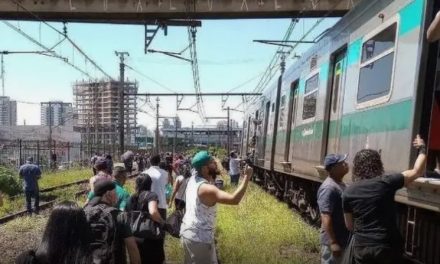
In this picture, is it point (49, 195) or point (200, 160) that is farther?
point (49, 195)

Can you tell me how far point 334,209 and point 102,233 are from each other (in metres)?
2.28

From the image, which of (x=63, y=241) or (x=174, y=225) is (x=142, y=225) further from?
(x=63, y=241)

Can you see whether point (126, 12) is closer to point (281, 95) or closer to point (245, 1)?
point (245, 1)

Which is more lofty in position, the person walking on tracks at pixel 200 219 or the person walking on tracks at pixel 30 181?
the person walking on tracks at pixel 200 219

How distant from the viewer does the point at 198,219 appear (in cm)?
579

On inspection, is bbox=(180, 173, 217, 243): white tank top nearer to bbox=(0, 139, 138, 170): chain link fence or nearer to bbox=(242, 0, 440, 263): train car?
bbox=(242, 0, 440, 263): train car

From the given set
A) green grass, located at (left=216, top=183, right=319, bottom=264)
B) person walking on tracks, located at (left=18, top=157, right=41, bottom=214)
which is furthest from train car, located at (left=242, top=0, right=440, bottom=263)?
person walking on tracks, located at (left=18, top=157, right=41, bottom=214)

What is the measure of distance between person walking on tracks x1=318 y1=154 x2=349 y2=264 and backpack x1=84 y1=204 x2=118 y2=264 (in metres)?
2.07

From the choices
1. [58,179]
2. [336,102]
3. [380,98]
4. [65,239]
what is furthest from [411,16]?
[58,179]

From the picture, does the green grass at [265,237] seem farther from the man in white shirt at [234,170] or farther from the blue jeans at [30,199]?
the man in white shirt at [234,170]

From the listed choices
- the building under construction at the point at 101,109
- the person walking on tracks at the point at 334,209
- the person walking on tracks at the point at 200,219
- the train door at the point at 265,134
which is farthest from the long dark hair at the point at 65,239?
the building under construction at the point at 101,109

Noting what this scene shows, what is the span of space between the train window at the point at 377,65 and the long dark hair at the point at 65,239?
13.0 ft

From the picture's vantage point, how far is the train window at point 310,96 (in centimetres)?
1177

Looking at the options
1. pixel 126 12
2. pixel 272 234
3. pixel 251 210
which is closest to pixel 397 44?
pixel 272 234
